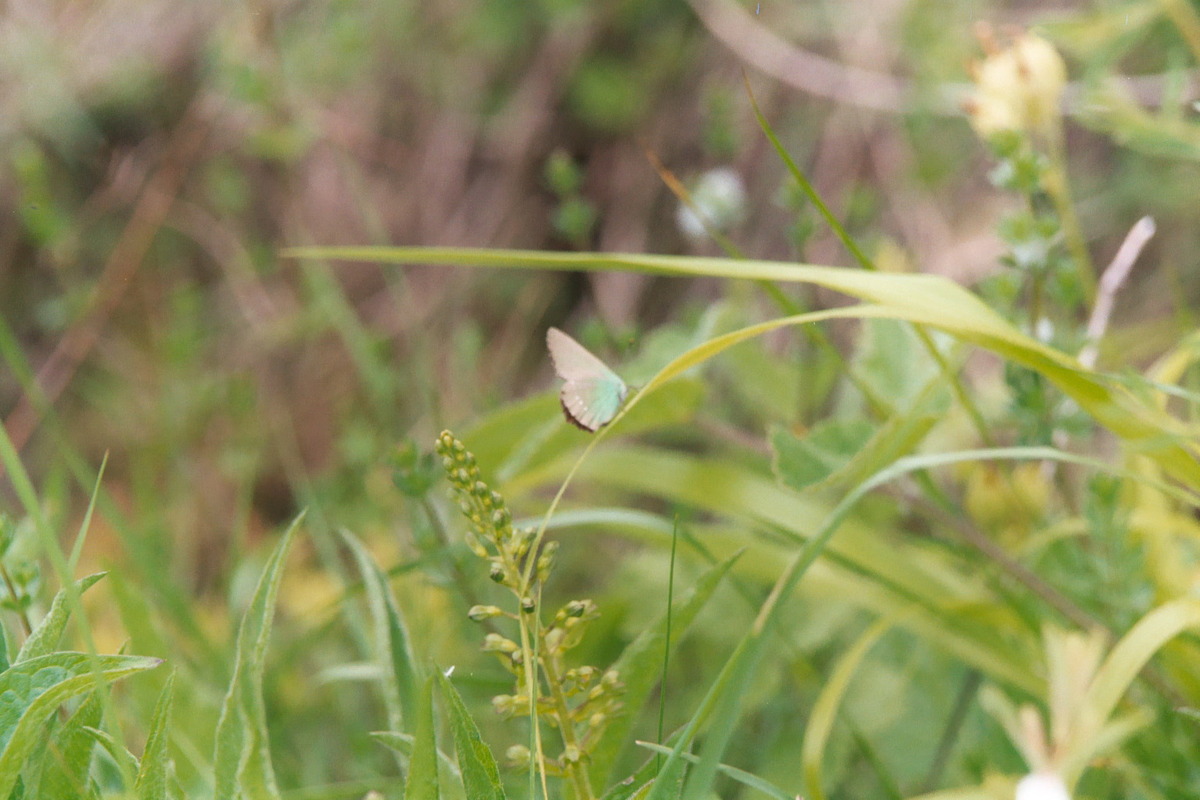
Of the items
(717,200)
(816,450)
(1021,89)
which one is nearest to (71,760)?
(816,450)

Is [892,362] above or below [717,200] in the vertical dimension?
below

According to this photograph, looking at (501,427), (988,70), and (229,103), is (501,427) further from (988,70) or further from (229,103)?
(229,103)

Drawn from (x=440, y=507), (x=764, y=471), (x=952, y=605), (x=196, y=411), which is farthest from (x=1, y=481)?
(x=952, y=605)

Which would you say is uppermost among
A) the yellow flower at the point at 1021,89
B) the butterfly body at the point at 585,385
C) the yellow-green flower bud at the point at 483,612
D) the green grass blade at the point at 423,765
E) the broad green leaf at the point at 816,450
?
the yellow flower at the point at 1021,89

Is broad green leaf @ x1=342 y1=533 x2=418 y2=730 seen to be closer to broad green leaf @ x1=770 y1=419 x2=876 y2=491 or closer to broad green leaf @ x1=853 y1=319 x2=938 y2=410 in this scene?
broad green leaf @ x1=770 y1=419 x2=876 y2=491

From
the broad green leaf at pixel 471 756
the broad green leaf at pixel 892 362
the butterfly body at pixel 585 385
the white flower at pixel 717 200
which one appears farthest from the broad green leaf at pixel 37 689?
the white flower at pixel 717 200

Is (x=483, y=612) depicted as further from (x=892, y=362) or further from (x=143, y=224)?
(x=143, y=224)

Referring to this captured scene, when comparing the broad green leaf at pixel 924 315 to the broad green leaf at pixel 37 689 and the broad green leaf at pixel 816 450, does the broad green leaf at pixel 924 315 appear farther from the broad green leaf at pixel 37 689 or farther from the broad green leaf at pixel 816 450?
the broad green leaf at pixel 37 689
